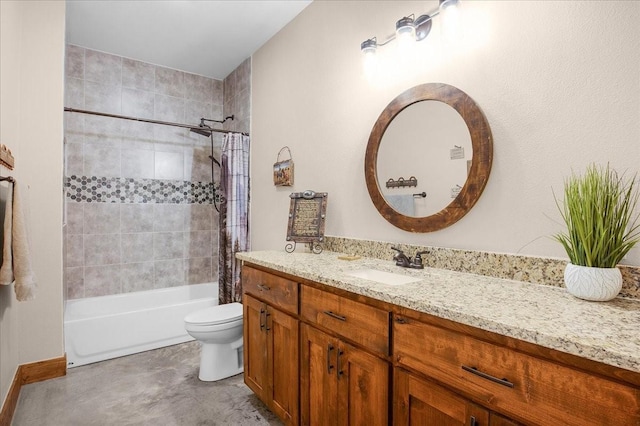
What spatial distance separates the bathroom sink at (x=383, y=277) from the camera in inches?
55.2

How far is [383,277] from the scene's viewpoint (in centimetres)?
154

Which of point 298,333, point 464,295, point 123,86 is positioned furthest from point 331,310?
point 123,86

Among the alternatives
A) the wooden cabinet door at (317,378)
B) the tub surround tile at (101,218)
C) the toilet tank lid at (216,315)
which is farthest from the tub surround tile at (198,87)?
the wooden cabinet door at (317,378)

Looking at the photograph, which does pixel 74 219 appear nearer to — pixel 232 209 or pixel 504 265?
pixel 232 209

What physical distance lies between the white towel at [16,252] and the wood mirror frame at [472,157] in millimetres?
1776

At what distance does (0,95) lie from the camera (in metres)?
1.69

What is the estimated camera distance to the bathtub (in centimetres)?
257

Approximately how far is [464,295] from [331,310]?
548 millimetres

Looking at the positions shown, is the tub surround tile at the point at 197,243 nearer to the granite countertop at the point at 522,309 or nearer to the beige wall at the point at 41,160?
the beige wall at the point at 41,160

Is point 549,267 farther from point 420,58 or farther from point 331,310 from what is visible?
point 420,58

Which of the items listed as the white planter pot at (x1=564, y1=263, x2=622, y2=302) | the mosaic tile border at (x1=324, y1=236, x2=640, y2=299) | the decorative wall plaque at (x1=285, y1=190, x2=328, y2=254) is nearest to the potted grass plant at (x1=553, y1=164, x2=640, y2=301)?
the white planter pot at (x1=564, y1=263, x2=622, y2=302)

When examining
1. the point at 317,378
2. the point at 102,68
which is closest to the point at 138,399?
the point at 317,378

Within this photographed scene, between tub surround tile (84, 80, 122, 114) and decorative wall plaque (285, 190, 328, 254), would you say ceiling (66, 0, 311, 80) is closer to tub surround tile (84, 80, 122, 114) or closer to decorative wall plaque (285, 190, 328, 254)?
tub surround tile (84, 80, 122, 114)

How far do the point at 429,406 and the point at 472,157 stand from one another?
1037 mm
